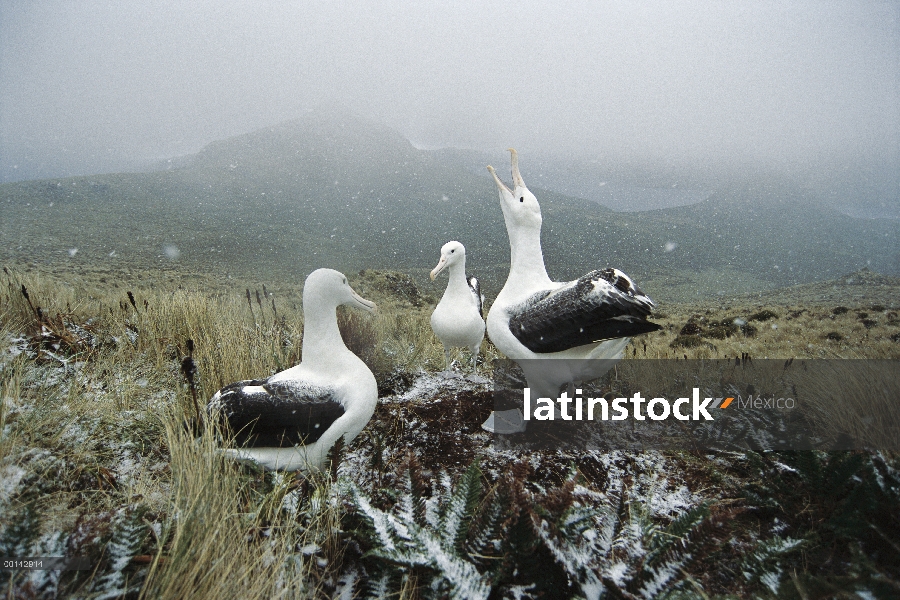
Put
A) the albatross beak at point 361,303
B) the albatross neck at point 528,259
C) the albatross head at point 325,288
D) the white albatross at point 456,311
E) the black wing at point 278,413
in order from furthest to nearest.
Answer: the white albatross at point 456,311 < the albatross neck at point 528,259 < the albatross beak at point 361,303 < the albatross head at point 325,288 < the black wing at point 278,413

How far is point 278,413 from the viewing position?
2.42 m

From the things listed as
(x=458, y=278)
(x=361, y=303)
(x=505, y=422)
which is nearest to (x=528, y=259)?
(x=458, y=278)

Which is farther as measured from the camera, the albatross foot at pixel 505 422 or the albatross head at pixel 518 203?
the albatross head at pixel 518 203

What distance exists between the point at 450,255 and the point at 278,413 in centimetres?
276

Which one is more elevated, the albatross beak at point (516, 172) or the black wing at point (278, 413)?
the albatross beak at point (516, 172)

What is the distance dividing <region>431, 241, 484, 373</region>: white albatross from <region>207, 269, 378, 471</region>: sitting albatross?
1.86 metres

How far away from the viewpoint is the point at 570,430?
336cm

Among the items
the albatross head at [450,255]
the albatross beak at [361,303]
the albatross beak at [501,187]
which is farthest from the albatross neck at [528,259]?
the albatross beak at [361,303]

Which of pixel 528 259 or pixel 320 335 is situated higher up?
pixel 528 259

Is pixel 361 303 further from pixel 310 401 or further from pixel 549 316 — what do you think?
pixel 549 316

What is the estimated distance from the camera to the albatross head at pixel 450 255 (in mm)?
4664

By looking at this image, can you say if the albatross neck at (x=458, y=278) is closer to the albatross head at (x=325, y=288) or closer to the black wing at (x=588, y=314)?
the black wing at (x=588, y=314)

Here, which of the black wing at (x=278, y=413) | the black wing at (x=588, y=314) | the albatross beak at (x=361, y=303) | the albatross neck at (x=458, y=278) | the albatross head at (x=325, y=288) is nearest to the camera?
the black wing at (x=278, y=413)

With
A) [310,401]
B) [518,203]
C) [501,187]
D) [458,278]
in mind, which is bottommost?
[310,401]
